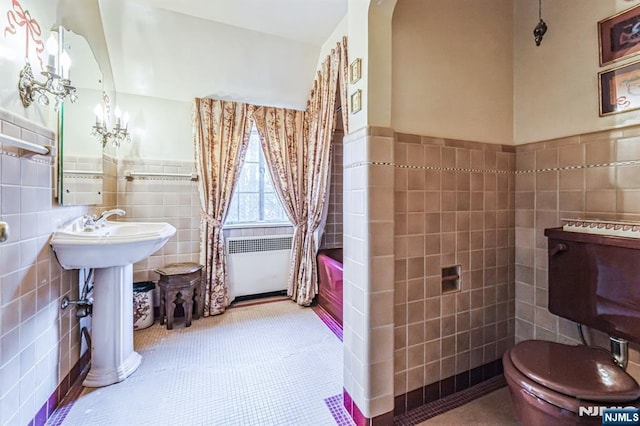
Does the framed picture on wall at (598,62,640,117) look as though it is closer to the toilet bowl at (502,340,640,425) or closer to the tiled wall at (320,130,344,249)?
the toilet bowl at (502,340,640,425)

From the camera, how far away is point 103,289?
1.64 m

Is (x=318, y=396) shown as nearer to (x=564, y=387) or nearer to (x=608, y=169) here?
(x=564, y=387)

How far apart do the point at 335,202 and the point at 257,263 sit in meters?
1.21

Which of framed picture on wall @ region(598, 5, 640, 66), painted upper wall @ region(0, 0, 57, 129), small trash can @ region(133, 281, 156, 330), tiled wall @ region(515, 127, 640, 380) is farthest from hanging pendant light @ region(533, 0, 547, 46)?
small trash can @ region(133, 281, 156, 330)

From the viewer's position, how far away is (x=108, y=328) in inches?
64.7

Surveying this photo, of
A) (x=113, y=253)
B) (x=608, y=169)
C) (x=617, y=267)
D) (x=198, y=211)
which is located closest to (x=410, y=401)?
(x=617, y=267)

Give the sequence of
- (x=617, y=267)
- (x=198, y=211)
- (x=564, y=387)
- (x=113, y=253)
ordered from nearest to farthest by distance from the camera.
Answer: (x=564, y=387), (x=617, y=267), (x=113, y=253), (x=198, y=211)

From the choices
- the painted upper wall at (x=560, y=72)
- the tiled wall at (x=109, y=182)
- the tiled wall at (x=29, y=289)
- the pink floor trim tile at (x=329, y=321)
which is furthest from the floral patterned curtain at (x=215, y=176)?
the painted upper wall at (x=560, y=72)

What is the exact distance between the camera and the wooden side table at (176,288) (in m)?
2.35

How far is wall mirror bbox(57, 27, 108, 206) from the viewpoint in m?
1.55

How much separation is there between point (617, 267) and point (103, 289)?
2.69 m

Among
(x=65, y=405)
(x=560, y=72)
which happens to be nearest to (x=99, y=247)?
(x=65, y=405)

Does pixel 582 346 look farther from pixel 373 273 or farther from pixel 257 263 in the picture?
pixel 257 263

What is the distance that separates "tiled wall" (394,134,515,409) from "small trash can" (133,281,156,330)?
2.18 meters
